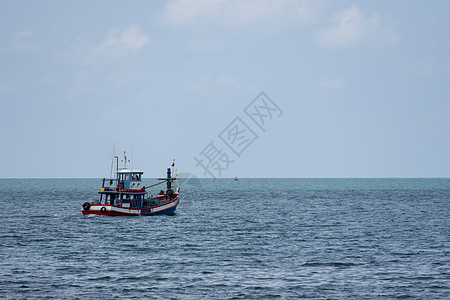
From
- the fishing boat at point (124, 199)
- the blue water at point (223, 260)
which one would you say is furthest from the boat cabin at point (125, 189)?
the blue water at point (223, 260)

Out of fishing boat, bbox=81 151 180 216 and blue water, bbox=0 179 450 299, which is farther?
fishing boat, bbox=81 151 180 216

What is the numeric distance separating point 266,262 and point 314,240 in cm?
1383

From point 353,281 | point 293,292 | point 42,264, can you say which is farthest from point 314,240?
point 42,264

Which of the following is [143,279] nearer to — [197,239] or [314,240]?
[197,239]

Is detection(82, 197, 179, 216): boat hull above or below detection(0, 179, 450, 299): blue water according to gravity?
above

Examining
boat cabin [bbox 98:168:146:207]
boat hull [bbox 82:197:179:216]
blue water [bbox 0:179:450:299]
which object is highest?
boat cabin [bbox 98:168:146:207]

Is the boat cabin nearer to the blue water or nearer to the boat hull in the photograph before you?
the boat hull

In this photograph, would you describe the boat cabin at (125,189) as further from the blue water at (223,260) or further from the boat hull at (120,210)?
the blue water at (223,260)

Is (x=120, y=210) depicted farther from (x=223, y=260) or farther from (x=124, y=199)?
(x=223, y=260)

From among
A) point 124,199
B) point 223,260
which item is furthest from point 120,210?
point 223,260

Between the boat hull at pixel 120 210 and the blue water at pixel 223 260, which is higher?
the boat hull at pixel 120 210

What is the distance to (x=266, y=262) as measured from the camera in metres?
37.7

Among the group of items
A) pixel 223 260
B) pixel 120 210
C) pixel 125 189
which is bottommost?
pixel 223 260

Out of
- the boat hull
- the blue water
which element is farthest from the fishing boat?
the blue water
